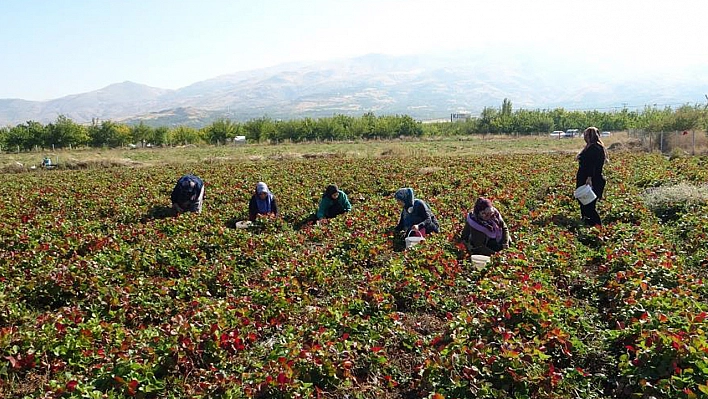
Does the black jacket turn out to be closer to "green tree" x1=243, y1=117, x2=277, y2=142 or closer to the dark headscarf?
the dark headscarf

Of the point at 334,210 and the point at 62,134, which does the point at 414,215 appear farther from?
the point at 62,134

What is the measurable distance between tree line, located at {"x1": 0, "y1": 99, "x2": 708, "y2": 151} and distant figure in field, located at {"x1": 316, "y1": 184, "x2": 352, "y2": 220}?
54.0m

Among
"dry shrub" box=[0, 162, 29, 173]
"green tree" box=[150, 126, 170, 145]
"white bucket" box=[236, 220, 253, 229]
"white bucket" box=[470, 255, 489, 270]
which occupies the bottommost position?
"white bucket" box=[470, 255, 489, 270]

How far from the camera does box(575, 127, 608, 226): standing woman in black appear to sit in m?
10.0

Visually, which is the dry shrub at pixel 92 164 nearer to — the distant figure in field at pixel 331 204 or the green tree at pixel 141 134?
the distant figure in field at pixel 331 204

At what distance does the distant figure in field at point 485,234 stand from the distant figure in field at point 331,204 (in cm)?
406

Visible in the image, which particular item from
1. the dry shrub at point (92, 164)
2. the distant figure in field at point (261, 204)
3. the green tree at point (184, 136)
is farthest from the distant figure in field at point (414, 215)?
the green tree at point (184, 136)

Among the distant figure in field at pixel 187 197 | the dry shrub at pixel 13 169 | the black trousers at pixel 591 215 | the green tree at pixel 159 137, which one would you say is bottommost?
the black trousers at pixel 591 215

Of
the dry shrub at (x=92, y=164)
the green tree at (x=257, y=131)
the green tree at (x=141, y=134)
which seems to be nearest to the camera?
the dry shrub at (x=92, y=164)

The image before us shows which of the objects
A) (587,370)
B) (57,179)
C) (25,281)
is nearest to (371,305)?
(587,370)

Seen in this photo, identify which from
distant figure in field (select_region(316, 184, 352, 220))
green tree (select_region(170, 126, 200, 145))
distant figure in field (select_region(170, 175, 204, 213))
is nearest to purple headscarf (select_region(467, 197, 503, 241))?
distant figure in field (select_region(316, 184, 352, 220))

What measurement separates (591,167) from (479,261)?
4104mm

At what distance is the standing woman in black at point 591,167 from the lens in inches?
394

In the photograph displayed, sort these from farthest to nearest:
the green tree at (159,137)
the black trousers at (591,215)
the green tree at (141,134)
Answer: the green tree at (159,137)
the green tree at (141,134)
the black trousers at (591,215)
